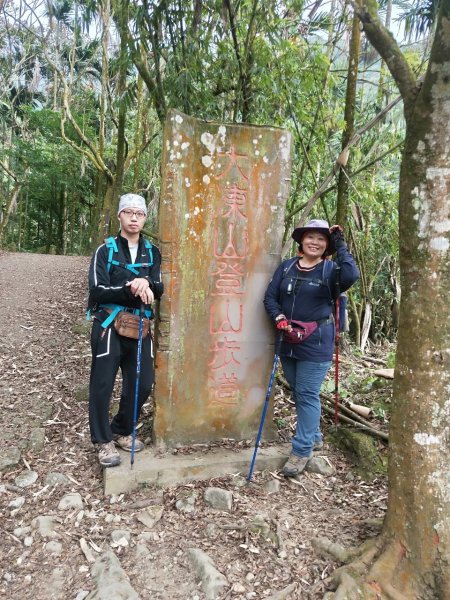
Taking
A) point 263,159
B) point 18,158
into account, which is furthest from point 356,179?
point 18,158

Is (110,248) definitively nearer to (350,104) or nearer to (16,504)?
(16,504)

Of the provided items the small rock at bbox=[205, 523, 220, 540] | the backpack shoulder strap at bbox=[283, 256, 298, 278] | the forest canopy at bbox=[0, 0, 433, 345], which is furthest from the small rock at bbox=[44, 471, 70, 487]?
the forest canopy at bbox=[0, 0, 433, 345]

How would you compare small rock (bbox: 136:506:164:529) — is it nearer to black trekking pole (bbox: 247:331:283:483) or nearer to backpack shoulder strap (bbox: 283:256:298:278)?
A: black trekking pole (bbox: 247:331:283:483)

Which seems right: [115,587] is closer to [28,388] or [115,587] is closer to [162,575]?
[162,575]

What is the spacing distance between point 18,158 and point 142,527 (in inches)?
815

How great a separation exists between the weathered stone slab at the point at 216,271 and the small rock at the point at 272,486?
0.58 meters

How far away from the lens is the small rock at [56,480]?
373 centimetres

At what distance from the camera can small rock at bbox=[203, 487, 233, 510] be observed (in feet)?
11.5

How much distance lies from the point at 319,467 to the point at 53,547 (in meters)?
2.21

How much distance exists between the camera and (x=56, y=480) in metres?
3.76

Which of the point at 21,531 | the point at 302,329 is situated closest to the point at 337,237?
the point at 302,329

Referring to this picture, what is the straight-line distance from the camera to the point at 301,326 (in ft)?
12.4

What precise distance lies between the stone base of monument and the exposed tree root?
1.32m

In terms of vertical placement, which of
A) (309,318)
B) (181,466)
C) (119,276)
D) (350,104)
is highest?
(350,104)
